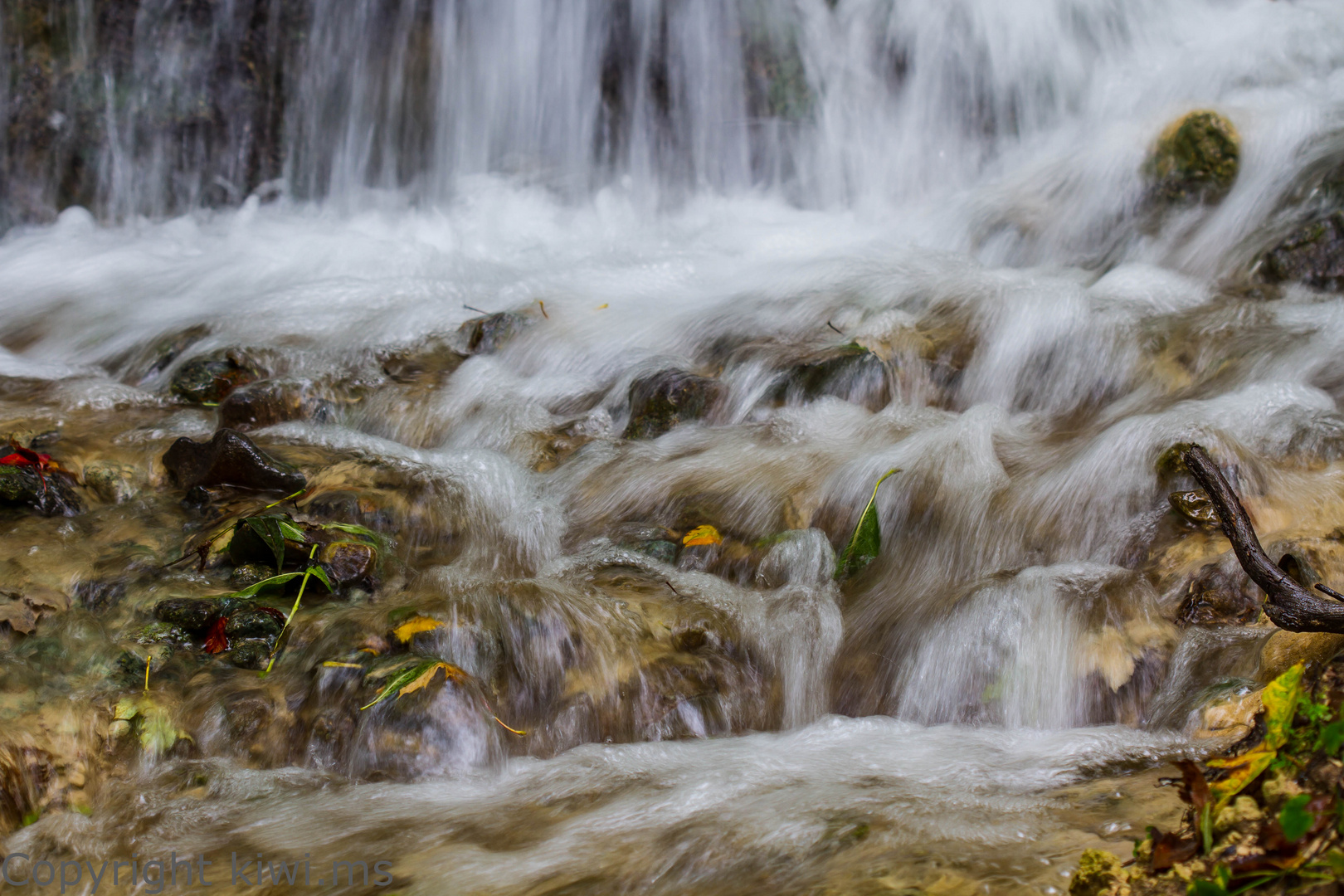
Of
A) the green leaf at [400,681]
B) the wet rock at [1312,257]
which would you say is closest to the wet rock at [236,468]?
the green leaf at [400,681]

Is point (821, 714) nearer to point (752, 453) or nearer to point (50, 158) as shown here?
point (752, 453)

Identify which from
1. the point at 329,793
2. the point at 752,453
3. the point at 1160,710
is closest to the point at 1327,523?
the point at 1160,710

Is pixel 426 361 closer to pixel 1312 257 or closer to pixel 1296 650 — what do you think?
pixel 1296 650

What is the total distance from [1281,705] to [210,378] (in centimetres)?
509

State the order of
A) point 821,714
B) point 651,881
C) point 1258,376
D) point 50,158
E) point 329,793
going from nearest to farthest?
point 651,881 → point 329,793 → point 821,714 → point 1258,376 → point 50,158

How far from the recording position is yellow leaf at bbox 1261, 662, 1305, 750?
160 cm

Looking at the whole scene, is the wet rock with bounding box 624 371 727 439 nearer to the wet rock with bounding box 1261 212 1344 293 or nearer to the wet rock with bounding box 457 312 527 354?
the wet rock with bounding box 457 312 527 354

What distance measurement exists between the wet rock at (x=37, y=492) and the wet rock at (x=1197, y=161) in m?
6.64

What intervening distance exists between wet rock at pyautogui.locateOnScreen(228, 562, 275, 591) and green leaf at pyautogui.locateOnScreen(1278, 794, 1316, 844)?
3.05 metres

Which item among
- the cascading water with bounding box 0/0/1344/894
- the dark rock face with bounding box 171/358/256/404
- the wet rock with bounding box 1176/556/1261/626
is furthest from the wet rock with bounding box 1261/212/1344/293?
the dark rock face with bounding box 171/358/256/404

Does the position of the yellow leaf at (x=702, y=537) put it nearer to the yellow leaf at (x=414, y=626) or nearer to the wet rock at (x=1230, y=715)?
the yellow leaf at (x=414, y=626)

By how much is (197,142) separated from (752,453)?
20.3 feet

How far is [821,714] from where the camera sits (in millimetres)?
3033

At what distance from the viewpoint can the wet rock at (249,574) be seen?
3.38 meters
